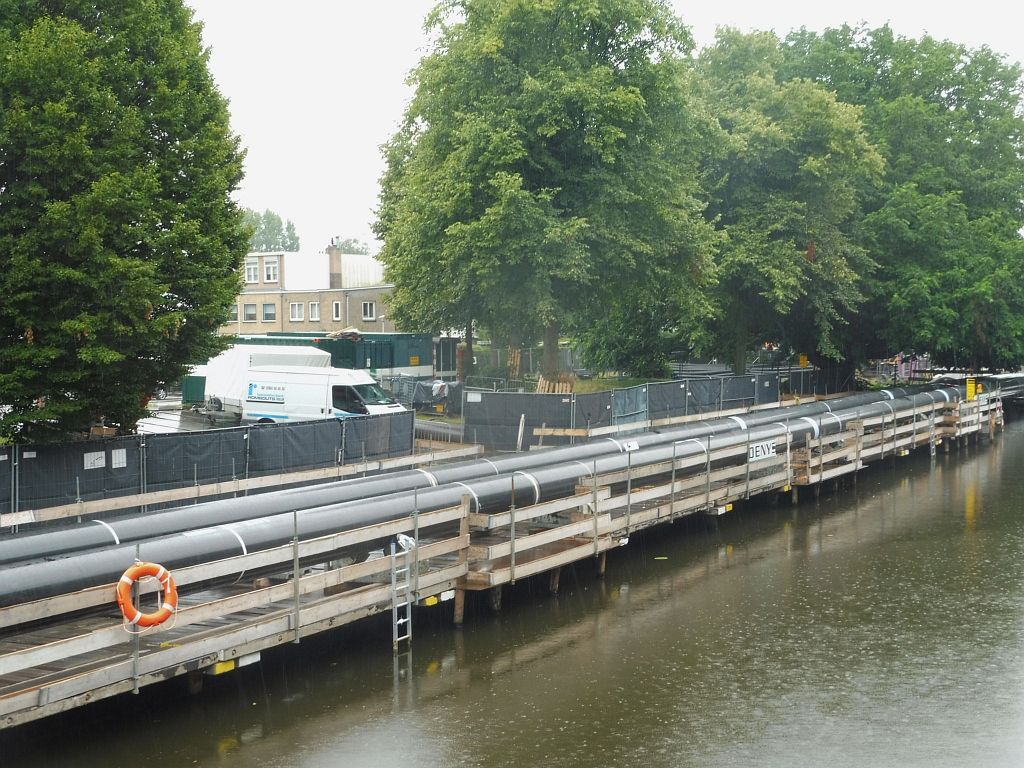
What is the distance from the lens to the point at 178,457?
861 inches

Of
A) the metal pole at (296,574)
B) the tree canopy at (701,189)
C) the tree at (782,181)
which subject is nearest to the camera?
the metal pole at (296,574)

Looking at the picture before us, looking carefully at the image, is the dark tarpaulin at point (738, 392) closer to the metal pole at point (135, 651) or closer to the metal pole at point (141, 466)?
the metal pole at point (141, 466)

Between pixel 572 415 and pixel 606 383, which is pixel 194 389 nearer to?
pixel 572 415

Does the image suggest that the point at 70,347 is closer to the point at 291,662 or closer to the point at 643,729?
the point at 291,662

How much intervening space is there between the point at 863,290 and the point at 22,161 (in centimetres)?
3947

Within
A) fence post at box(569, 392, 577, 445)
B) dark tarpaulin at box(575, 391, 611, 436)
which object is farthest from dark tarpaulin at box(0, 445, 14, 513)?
dark tarpaulin at box(575, 391, 611, 436)

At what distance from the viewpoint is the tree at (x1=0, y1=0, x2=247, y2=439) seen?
18.9 m

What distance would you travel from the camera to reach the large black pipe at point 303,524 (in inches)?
468

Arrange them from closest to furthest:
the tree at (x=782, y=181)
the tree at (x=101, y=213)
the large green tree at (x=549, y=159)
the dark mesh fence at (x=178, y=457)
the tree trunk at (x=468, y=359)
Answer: the tree at (x=101, y=213) < the dark mesh fence at (x=178, y=457) < the large green tree at (x=549, y=159) < the tree at (x=782, y=181) < the tree trunk at (x=468, y=359)

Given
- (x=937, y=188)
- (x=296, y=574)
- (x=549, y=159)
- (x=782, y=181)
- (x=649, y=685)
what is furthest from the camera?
(x=937, y=188)

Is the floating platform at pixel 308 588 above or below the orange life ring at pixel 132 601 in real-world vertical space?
below

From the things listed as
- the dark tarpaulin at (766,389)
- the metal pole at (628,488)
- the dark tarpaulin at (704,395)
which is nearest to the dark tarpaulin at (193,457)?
the metal pole at (628,488)

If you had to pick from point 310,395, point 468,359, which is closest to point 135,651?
point 310,395

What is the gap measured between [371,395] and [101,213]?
15.9 metres
